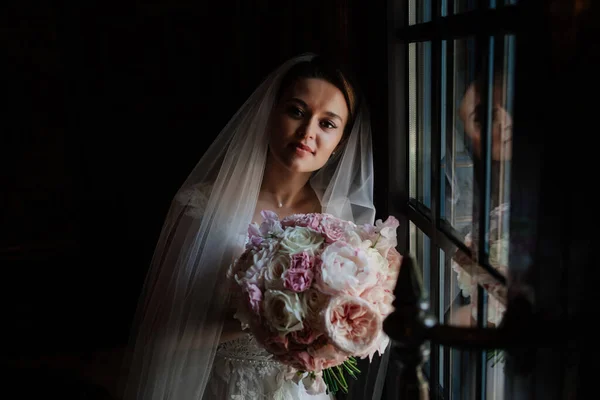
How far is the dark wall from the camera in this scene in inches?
114

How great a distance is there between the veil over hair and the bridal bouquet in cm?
21

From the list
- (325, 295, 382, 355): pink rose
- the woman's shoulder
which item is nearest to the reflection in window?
(325, 295, 382, 355): pink rose

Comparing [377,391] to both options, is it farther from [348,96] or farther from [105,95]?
[105,95]

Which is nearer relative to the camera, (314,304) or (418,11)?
(314,304)

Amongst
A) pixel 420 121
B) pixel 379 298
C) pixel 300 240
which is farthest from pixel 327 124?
pixel 379 298

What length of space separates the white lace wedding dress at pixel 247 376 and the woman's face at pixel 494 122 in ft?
2.49

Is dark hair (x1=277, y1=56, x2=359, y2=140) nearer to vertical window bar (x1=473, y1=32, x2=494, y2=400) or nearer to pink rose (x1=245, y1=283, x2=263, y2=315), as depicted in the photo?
pink rose (x1=245, y1=283, x2=263, y2=315)

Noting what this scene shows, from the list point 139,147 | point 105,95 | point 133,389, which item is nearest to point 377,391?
point 133,389

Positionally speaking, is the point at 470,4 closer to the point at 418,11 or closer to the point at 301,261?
the point at 418,11

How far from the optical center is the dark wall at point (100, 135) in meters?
2.88

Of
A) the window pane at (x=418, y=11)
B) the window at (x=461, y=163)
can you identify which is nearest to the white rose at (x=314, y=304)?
the window at (x=461, y=163)

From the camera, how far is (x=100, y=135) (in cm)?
306

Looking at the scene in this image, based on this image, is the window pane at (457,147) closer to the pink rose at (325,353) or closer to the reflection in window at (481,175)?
the reflection in window at (481,175)

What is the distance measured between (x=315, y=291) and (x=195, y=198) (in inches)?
23.3
